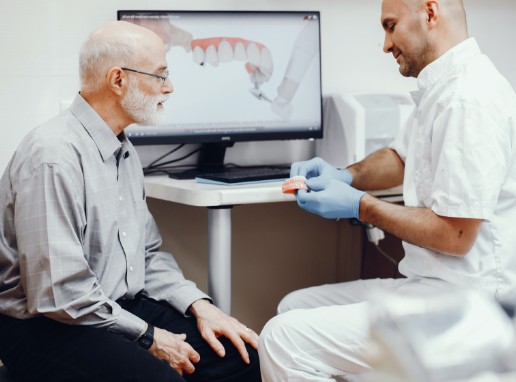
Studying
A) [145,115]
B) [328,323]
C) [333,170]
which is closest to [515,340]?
[328,323]

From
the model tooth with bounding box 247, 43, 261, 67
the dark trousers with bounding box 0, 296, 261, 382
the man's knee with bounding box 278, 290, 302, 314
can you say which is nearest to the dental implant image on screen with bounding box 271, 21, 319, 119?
the model tooth with bounding box 247, 43, 261, 67

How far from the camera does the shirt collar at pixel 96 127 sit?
164cm

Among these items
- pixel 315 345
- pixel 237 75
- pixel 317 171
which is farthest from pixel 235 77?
pixel 315 345

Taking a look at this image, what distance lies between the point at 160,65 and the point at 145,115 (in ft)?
0.42

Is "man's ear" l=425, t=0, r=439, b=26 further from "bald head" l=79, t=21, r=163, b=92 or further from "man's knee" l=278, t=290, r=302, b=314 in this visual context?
"man's knee" l=278, t=290, r=302, b=314

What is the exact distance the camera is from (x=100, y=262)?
5.28 feet

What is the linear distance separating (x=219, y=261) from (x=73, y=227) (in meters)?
0.54

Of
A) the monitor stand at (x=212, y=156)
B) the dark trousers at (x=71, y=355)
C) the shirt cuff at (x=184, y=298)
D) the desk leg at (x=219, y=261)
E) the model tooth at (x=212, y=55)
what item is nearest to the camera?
the dark trousers at (x=71, y=355)

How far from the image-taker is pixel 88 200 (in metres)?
1.57

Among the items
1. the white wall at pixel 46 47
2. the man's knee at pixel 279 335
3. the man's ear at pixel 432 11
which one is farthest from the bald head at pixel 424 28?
the white wall at pixel 46 47

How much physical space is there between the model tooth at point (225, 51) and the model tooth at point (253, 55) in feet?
0.21

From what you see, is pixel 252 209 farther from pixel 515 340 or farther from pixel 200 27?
pixel 515 340

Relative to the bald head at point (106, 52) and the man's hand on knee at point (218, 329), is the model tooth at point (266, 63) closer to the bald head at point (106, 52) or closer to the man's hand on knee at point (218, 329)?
the bald head at point (106, 52)

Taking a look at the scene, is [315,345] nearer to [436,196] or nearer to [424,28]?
[436,196]
